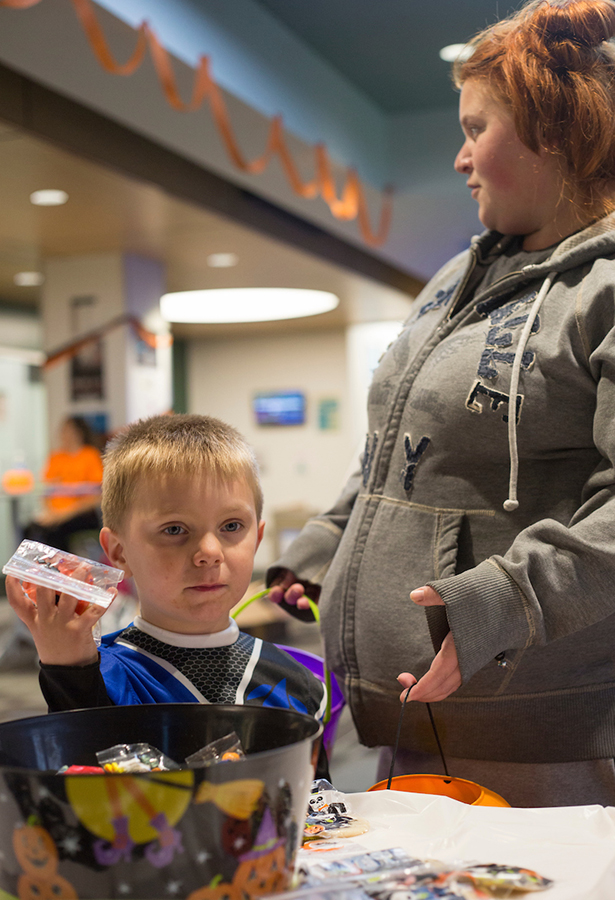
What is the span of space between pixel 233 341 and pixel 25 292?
5.29 m

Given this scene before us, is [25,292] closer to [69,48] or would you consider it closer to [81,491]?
[81,491]

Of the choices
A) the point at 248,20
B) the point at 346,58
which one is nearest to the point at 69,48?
the point at 248,20

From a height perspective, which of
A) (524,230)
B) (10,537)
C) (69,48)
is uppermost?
(69,48)

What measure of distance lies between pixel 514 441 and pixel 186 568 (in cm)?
43

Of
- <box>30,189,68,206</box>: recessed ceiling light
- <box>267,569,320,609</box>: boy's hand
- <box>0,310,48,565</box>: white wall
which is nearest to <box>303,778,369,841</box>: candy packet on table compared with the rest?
<box>267,569,320,609</box>: boy's hand

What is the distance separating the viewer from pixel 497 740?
1.15 metres

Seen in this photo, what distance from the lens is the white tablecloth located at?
677 millimetres

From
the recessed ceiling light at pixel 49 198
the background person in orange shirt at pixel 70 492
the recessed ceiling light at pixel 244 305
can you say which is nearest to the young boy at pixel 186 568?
the background person in orange shirt at pixel 70 492

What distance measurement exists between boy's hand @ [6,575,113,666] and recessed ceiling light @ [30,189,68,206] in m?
5.60

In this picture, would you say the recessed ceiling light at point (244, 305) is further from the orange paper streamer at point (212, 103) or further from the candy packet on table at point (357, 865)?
the candy packet on table at point (357, 865)

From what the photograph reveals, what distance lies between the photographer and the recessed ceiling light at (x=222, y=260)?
8289 mm

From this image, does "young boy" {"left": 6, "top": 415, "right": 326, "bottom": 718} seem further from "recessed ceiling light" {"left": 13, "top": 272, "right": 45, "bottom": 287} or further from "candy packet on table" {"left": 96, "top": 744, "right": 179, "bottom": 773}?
"recessed ceiling light" {"left": 13, "top": 272, "right": 45, "bottom": 287}

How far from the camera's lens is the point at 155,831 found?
22.0 inches

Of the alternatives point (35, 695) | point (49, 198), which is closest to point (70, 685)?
point (35, 695)
